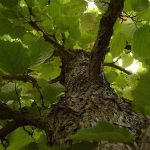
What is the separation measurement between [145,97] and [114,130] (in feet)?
0.76

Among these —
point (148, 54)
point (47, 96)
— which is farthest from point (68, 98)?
point (148, 54)

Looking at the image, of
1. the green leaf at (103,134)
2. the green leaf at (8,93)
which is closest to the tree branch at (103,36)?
the green leaf at (8,93)

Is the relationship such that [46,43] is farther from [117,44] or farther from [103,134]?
[103,134]

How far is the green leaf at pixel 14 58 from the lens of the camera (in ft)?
3.34

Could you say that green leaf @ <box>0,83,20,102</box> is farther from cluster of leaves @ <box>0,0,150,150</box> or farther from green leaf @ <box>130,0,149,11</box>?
green leaf @ <box>130,0,149,11</box>

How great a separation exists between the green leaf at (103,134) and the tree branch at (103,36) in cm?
42

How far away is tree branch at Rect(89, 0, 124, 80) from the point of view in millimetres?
915

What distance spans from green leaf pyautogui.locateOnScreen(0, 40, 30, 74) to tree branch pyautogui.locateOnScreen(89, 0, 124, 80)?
228mm

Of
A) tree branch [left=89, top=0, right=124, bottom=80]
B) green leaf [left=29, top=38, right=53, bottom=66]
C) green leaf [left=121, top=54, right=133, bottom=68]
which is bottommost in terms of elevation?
tree branch [left=89, top=0, right=124, bottom=80]

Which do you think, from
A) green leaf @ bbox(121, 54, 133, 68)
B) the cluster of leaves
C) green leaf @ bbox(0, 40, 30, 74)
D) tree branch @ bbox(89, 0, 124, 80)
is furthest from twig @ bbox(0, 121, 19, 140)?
green leaf @ bbox(121, 54, 133, 68)

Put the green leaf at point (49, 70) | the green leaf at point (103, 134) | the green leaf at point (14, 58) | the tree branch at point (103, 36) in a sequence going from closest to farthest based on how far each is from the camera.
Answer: the green leaf at point (103, 134), the tree branch at point (103, 36), the green leaf at point (14, 58), the green leaf at point (49, 70)

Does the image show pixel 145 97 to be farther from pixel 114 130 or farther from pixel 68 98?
pixel 68 98

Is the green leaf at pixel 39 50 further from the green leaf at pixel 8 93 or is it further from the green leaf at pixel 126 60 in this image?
the green leaf at pixel 126 60

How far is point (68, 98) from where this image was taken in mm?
1198
